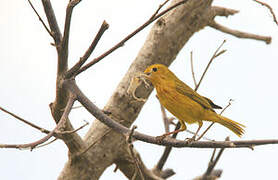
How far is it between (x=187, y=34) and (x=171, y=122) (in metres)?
1.05

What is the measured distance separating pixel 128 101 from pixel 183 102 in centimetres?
117

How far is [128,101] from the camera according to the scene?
12.8ft

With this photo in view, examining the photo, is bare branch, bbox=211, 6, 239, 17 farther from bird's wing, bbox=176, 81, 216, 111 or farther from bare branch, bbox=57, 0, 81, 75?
bare branch, bbox=57, 0, 81, 75

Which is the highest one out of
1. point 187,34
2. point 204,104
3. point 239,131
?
point 187,34

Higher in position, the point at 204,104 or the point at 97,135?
the point at 97,135

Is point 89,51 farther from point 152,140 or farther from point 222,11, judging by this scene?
point 222,11

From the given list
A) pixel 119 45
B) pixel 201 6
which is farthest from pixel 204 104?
pixel 201 6

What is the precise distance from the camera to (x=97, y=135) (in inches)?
152

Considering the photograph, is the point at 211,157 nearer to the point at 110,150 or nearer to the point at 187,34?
the point at 110,150

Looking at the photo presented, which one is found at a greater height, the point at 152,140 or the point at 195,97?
the point at 195,97

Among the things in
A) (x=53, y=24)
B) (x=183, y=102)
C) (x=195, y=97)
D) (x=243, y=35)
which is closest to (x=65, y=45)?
(x=53, y=24)

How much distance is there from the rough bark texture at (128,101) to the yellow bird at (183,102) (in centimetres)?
97

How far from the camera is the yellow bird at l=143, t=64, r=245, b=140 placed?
2.81 meters

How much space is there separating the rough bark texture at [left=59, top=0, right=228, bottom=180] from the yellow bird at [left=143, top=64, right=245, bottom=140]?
38.4 inches
